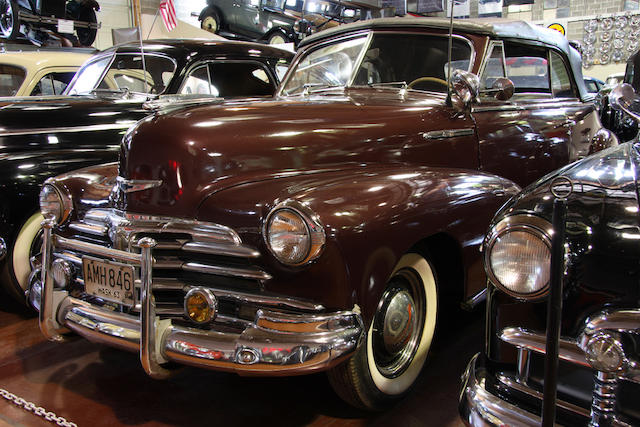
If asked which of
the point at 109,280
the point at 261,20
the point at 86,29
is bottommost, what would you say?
the point at 109,280

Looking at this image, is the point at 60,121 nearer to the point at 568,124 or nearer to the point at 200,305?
the point at 200,305

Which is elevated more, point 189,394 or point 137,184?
point 137,184

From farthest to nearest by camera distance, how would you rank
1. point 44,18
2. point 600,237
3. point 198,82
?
point 44,18
point 198,82
point 600,237

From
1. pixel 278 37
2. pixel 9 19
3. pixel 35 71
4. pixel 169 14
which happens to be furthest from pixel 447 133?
pixel 278 37

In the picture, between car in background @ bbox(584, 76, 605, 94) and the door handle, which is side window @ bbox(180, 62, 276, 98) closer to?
the door handle

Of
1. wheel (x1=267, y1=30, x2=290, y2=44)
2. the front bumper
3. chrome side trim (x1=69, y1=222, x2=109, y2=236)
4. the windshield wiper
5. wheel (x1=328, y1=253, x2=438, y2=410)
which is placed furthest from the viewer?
wheel (x1=267, y1=30, x2=290, y2=44)

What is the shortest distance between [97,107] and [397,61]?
7.19 feet

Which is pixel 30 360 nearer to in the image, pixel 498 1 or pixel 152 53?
pixel 152 53

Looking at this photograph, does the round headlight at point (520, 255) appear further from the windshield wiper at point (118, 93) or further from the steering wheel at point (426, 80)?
the windshield wiper at point (118, 93)

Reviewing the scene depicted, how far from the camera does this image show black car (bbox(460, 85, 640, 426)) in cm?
123

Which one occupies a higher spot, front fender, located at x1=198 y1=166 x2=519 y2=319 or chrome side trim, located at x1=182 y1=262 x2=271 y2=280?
front fender, located at x1=198 y1=166 x2=519 y2=319

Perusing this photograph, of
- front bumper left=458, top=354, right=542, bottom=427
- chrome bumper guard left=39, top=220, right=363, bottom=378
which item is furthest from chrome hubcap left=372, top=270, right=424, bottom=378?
front bumper left=458, top=354, right=542, bottom=427

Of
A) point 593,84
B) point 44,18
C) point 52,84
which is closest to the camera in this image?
point 52,84

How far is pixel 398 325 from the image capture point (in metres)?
2.21
